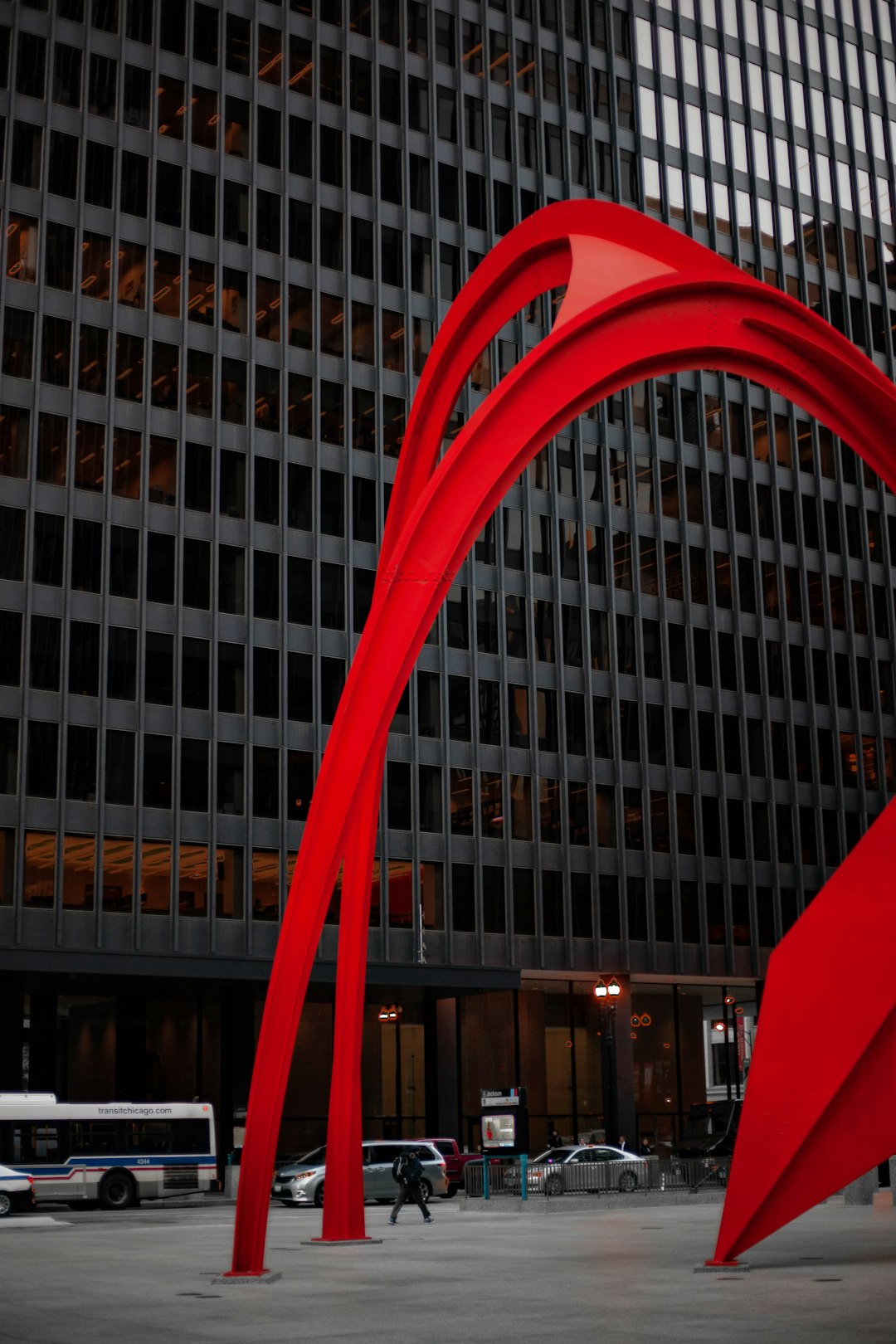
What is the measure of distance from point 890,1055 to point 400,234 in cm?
4442

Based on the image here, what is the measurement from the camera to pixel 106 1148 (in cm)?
3966

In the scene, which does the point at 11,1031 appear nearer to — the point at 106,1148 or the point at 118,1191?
the point at 106,1148

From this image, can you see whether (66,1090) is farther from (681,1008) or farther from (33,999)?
(681,1008)

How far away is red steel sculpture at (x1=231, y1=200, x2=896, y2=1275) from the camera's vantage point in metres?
15.8

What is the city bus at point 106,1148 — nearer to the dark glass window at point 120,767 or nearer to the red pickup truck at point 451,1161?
the red pickup truck at point 451,1161

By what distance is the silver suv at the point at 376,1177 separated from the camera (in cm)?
3812

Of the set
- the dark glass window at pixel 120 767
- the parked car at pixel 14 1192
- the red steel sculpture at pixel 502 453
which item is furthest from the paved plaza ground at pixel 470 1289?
the dark glass window at pixel 120 767

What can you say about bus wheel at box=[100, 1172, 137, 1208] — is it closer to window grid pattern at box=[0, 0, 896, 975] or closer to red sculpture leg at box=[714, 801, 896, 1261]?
window grid pattern at box=[0, 0, 896, 975]

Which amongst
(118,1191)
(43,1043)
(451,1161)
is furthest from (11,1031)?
(451,1161)

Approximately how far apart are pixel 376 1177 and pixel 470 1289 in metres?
24.2

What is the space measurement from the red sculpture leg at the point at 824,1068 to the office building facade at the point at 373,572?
27.0 meters

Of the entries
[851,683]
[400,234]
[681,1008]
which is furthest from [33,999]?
[851,683]

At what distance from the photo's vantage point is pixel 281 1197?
38.4 metres

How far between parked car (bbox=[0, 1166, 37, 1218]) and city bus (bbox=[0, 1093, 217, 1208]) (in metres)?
2.32
